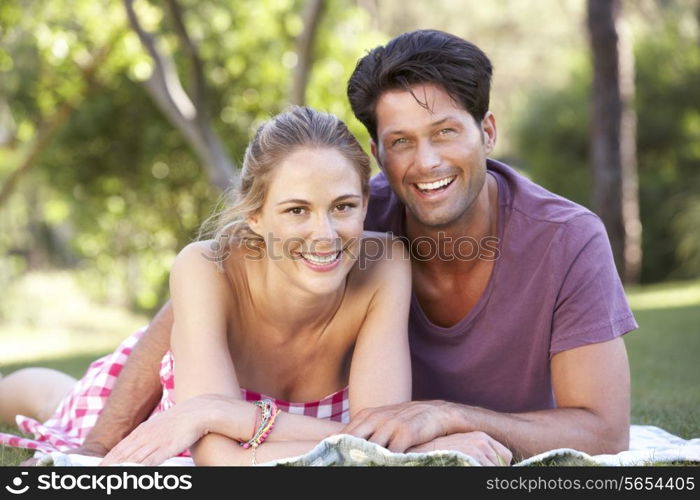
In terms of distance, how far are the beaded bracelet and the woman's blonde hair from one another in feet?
2.28

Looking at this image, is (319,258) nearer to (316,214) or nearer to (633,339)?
(316,214)

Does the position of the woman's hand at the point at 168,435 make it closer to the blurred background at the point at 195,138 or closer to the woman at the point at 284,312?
the woman at the point at 284,312

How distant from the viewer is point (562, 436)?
329 centimetres

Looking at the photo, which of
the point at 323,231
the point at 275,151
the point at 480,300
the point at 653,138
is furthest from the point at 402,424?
the point at 653,138

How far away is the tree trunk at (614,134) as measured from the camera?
1088cm

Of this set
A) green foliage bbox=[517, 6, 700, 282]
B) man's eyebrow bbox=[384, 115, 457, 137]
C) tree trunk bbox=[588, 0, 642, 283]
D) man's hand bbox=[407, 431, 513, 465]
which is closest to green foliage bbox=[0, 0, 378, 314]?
tree trunk bbox=[588, 0, 642, 283]

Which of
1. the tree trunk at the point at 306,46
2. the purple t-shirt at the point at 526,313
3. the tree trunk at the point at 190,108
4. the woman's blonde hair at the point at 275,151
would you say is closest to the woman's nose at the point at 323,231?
the woman's blonde hair at the point at 275,151

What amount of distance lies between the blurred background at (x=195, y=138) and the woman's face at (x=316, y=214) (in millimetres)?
3154

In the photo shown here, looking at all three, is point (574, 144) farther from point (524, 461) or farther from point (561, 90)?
point (524, 461)

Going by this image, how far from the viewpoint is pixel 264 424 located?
10.3 feet

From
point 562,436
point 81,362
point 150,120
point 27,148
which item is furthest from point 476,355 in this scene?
point 27,148

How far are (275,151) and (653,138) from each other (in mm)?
14255

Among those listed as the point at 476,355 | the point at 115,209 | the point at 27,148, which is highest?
the point at 27,148
